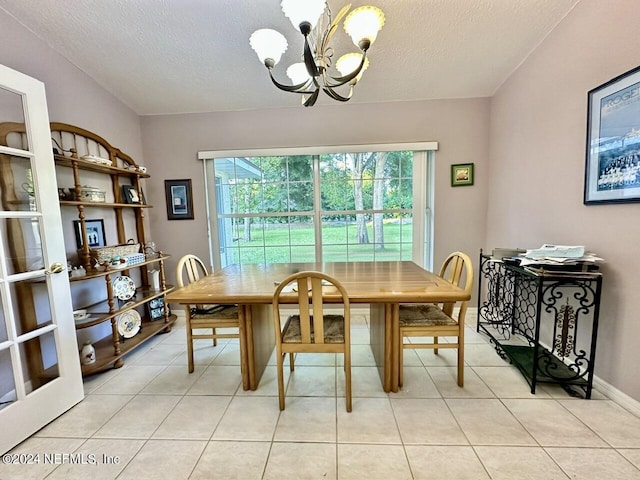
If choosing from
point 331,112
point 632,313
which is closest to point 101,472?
point 632,313

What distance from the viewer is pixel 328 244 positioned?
3.15 m

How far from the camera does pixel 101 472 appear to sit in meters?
1.26

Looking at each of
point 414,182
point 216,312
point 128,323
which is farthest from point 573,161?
point 128,323

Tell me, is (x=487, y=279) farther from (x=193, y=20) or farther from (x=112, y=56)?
(x=112, y=56)

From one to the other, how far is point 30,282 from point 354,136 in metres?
2.86

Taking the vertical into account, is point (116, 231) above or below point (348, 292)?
above

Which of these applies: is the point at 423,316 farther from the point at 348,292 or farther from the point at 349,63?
the point at 349,63

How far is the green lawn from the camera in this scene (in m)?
3.12

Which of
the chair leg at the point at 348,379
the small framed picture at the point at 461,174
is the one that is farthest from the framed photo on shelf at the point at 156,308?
the small framed picture at the point at 461,174

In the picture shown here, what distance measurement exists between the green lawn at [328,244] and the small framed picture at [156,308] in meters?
1.08

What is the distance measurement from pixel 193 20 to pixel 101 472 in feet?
8.56

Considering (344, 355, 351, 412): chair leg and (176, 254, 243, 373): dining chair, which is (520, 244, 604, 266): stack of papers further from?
(176, 254, 243, 373): dining chair

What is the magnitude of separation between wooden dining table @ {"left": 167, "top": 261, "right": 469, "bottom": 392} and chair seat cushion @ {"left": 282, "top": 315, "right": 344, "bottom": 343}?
0.80 feet

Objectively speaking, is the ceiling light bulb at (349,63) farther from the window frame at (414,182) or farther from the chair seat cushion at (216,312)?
the chair seat cushion at (216,312)
